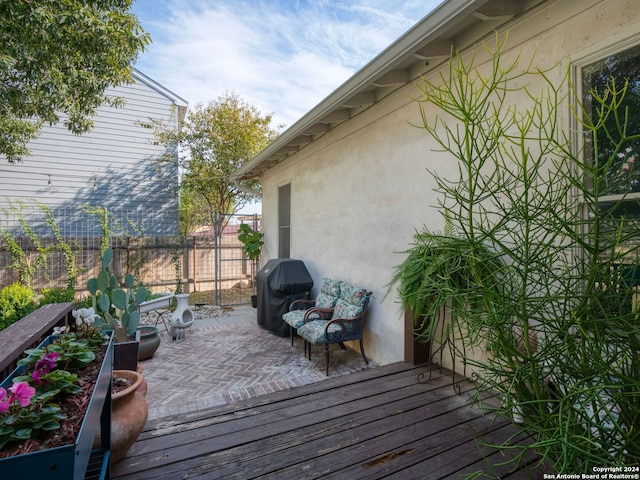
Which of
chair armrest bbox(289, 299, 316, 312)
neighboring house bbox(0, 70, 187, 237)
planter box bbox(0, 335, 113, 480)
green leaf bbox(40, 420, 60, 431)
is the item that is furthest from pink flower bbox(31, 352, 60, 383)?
neighboring house bbox(0, 70, 187, 237)

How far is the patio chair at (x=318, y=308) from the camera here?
4812 millimetres

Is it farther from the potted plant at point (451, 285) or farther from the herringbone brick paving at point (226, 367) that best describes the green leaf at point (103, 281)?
the potted plant at point (451, 285)

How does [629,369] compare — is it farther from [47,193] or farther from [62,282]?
[47,193]

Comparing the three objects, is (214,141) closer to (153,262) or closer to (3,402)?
(153,262)

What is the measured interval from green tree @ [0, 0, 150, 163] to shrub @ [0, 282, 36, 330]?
10.1 feet

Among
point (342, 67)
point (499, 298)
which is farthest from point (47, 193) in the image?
point (499, 298)

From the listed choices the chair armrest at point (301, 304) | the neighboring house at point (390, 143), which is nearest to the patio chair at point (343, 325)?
the neighboring house at point (390, 143)

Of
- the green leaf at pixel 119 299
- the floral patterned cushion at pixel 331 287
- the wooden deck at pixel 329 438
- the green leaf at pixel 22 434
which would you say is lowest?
the wooden deck at pixel 329 438

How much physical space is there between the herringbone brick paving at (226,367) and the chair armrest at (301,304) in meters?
0.56

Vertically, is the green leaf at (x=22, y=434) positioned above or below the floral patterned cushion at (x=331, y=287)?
above

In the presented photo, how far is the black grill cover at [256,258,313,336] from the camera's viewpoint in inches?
228

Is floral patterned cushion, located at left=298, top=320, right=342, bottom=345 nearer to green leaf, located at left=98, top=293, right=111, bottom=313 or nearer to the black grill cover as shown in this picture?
the black grill cover

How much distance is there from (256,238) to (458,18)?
675 cm

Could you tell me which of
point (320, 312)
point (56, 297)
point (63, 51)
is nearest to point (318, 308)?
point (320, 312)
